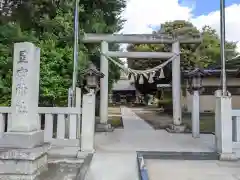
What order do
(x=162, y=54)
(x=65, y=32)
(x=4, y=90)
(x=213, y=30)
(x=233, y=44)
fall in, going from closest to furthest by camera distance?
(x=4, y=90)
(x=65, y=32)
(x=162, y=54)
(x=213, y=30)
(x=233, y=44)

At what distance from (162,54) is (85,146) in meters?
6.42

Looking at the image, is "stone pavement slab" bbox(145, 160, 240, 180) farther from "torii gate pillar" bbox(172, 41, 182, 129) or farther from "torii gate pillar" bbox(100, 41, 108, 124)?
"torii gate pillar" bbox(100, 41, 108, 124)

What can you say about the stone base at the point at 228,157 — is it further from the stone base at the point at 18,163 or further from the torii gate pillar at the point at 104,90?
the torii gate pillar at the point at 104,90

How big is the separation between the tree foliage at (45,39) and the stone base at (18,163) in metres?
3.76

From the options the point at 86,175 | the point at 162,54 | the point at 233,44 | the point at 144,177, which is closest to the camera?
the point at 144,177

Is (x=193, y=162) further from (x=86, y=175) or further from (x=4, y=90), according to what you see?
(x=4, y=90)

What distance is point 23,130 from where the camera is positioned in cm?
505

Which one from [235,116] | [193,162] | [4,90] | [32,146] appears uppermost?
[4,90]

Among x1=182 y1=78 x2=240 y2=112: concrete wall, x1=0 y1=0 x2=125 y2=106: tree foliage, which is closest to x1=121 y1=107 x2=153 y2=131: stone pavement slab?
x1=0 y1=0 x2=125 y2=106: tree foliage

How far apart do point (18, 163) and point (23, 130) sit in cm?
59

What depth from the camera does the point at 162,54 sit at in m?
11.8

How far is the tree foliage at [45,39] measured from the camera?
27.8 ft

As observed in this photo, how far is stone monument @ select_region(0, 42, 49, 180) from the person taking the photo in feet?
15.9

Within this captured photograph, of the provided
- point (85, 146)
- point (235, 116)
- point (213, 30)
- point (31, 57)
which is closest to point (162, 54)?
point (235, 116)
